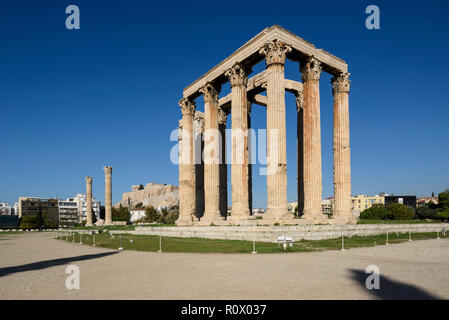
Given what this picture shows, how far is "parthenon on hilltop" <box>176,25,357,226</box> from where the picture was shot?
86.9ft

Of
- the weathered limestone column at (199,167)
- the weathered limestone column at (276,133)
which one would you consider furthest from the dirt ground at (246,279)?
the weathered limestone column at (199,167)

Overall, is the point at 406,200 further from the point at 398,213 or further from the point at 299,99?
the point at 299,99

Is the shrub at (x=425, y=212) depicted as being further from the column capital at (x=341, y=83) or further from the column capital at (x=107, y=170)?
the column capital at (x=107, y=170)

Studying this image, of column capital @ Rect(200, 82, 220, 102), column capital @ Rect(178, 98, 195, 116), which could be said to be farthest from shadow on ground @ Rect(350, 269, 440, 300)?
column capital @ Rect(178, 98, 195, 116)

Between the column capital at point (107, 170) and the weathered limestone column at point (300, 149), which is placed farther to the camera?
the column capital at point (107, 170)

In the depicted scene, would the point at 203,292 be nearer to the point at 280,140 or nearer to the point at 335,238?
the point at 335,238

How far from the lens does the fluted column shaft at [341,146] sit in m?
31.0

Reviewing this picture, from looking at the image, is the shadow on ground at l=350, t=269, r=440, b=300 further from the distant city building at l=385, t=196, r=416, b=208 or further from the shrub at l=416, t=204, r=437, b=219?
the distant city building at l=385, t=196, r=416, b=208

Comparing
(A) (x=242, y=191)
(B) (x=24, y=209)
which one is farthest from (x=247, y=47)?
(B) (x=24, y=209)

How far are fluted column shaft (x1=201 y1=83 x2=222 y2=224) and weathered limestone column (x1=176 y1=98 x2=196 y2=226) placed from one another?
4.91 m

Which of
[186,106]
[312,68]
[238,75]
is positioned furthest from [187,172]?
[312,68]

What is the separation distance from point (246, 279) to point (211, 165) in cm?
2557

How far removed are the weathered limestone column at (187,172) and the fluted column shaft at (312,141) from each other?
52.2ft

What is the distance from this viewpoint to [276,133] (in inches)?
1043
